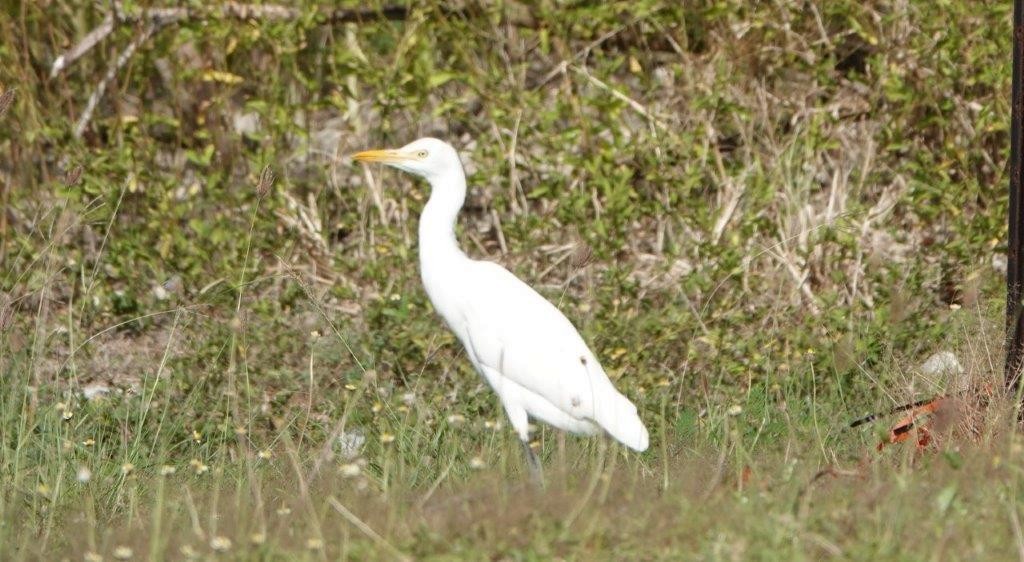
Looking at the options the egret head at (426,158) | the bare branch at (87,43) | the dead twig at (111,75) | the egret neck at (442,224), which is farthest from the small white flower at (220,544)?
the bare branch at (87,43)

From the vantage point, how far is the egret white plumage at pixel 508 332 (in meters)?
4.38

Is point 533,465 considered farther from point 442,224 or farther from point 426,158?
point 426,158

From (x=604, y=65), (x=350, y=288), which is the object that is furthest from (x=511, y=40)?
(x=350, y=288)

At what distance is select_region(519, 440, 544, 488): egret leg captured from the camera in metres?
3.78

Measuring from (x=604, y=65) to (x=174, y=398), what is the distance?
2184mm

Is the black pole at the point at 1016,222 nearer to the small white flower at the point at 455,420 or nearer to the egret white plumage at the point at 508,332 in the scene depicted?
the egret white plumage at the point at 508,332

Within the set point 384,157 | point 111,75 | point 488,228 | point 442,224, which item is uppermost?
point 384,157

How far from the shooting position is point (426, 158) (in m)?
4.70

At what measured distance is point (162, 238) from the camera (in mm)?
6176

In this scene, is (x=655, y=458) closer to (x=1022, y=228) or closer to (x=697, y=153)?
(x=1022, y=228)

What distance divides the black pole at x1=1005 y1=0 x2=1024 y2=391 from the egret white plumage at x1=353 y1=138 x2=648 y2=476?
3.40 feet

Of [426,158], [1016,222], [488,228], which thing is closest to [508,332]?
[426,158]

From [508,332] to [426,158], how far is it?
605 mm

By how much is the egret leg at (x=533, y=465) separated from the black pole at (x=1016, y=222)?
1.29m
